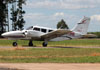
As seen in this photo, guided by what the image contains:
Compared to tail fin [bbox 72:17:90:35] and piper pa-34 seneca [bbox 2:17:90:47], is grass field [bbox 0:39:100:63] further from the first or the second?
tail fin [bbox 72:17:90:35]

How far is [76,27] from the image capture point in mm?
40500

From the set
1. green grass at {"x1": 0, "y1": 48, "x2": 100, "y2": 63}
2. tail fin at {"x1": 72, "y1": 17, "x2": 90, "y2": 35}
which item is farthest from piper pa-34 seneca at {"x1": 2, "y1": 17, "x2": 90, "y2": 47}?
green grass at {"x1": 0, "y1": 48, "x2": 100, "y2": 63}

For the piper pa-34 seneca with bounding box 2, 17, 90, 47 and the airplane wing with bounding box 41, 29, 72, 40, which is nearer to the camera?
the airplane wing with bounding box 41, 29, 72, 40

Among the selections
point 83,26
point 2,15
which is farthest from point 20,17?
point 83,26

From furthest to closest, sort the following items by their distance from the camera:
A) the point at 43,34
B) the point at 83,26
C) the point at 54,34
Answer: the point at 83,26, the point at 54,34, the point at 43,34

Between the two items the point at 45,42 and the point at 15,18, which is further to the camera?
the point at 15,18

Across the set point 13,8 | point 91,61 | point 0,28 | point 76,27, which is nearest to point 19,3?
point 13,8

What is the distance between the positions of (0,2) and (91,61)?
63828 mm

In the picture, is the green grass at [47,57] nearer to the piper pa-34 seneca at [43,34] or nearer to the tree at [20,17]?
the piper pa-34 seneca at [43,34]

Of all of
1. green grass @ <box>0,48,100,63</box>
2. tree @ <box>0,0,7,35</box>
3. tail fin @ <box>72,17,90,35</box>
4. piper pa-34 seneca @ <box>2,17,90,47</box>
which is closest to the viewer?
green grass @ <box>0,48,100,63</box>

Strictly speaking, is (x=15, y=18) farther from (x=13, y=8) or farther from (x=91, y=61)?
(x=91, y=61)

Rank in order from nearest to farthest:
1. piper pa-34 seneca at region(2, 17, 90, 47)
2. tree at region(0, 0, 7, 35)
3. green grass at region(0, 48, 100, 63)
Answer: green grass at region(0, 48, 100, 63) < piper pa-34 seneca at region(2, 17, 90, 47) < tree at region(0, 0, 7, 35)

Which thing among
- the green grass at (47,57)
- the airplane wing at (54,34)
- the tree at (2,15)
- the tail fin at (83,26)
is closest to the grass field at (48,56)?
the green grass at (47,57)

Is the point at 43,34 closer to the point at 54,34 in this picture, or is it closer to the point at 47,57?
the point at 54,34
